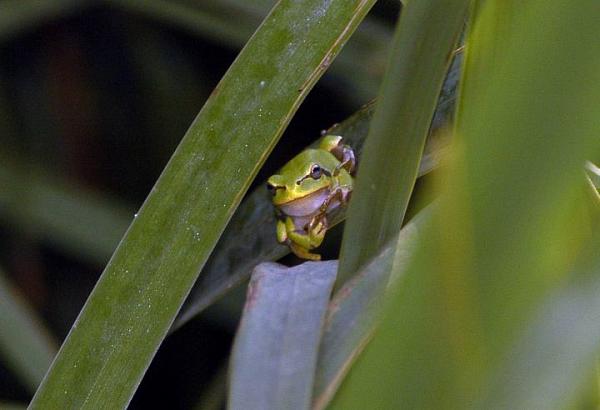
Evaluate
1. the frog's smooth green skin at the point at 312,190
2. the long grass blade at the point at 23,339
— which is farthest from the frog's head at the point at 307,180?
the long grass blade at the point at 23,339

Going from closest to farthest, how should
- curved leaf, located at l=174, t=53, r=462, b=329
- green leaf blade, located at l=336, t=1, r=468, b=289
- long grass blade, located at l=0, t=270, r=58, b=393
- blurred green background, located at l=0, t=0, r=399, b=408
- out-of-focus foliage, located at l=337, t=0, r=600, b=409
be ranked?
1. out-of-focus foliage, located at l=337, t=0, r=600, b=409
2. green leaf blade, located at l=336, t=1, r=468, b=289
3. curved leaf, located at l=174, t=53, r=462, b=329
4. long grass blade, located at l=0, t=270, r=58, b=393
5. blurred green background, located at l=0, t=0, r=399, b=408

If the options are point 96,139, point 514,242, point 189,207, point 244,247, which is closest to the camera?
point 514,242

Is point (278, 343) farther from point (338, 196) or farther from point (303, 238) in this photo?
point (338, 196)

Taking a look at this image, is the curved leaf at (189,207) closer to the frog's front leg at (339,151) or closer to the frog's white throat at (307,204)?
the frog's front leg at (339,151)

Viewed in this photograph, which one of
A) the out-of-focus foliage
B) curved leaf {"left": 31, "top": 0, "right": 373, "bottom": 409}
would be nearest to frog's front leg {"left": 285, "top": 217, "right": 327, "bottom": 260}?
curved leaf {"left": 31, "top": 0, "right": 373, "bottom": 409}

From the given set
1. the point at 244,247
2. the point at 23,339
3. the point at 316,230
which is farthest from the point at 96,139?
the point at 244,247

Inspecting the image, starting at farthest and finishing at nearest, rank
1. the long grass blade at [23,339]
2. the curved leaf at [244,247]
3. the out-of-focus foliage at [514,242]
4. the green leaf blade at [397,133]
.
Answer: the long grass blade at [23,339] → the curved leaf at [244,247] → the green leaf blade at [397,133] → the out-of-focus foliage at [514,242]

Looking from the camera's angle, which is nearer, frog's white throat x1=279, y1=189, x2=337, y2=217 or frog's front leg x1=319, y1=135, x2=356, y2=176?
frog's front leg x1=319, y1=135, x2=356, y2=176

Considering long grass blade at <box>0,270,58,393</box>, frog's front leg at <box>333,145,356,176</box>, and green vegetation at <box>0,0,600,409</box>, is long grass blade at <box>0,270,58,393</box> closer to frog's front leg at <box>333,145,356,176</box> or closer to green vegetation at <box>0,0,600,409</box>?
green vegetation at <box>0,0,600,409</box>
